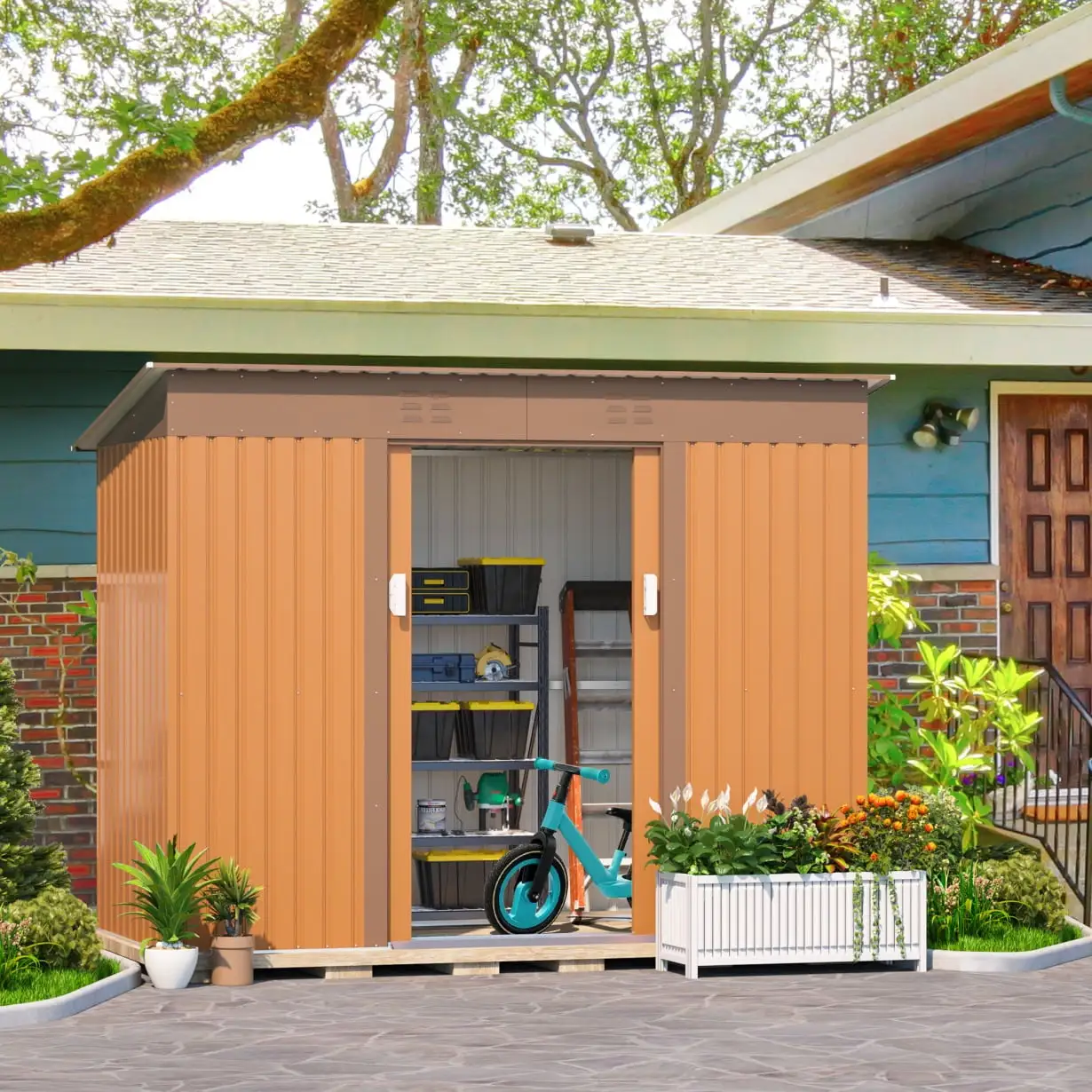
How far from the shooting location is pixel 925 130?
12.2 meters

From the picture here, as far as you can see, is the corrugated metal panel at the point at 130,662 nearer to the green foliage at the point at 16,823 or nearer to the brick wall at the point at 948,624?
the green foliage at the point at 16,823

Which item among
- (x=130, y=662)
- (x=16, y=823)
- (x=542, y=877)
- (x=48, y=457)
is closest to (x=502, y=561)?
(x=542, y=877)

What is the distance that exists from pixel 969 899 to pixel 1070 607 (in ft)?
10.8

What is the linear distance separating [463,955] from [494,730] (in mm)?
1770

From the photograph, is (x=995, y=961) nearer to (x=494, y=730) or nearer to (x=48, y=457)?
(x=494, y=730)

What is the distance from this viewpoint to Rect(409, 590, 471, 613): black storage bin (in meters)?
9.80

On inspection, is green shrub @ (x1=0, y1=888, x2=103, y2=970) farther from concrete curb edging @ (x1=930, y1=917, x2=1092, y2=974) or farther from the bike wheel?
concrete curb edging @ (x1=930, y1=917, x2=1092, y2=974)

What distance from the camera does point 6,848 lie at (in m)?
8.09

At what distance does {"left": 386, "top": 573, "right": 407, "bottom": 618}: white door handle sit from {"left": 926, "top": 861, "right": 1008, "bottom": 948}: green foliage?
2.91 metres

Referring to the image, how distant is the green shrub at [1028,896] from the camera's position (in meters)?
8.94

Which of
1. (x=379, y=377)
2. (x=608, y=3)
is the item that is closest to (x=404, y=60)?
(x=608, y=3)

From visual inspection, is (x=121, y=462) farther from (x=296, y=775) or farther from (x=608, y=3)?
(x=608, y=3)

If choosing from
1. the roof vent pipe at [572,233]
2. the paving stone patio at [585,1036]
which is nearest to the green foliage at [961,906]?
the paving stone patio at [585,1036]

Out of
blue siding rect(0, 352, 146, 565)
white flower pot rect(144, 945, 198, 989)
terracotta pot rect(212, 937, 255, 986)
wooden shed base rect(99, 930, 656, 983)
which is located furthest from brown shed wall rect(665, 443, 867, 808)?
blue siding rect(0, 352, 146, 565)
